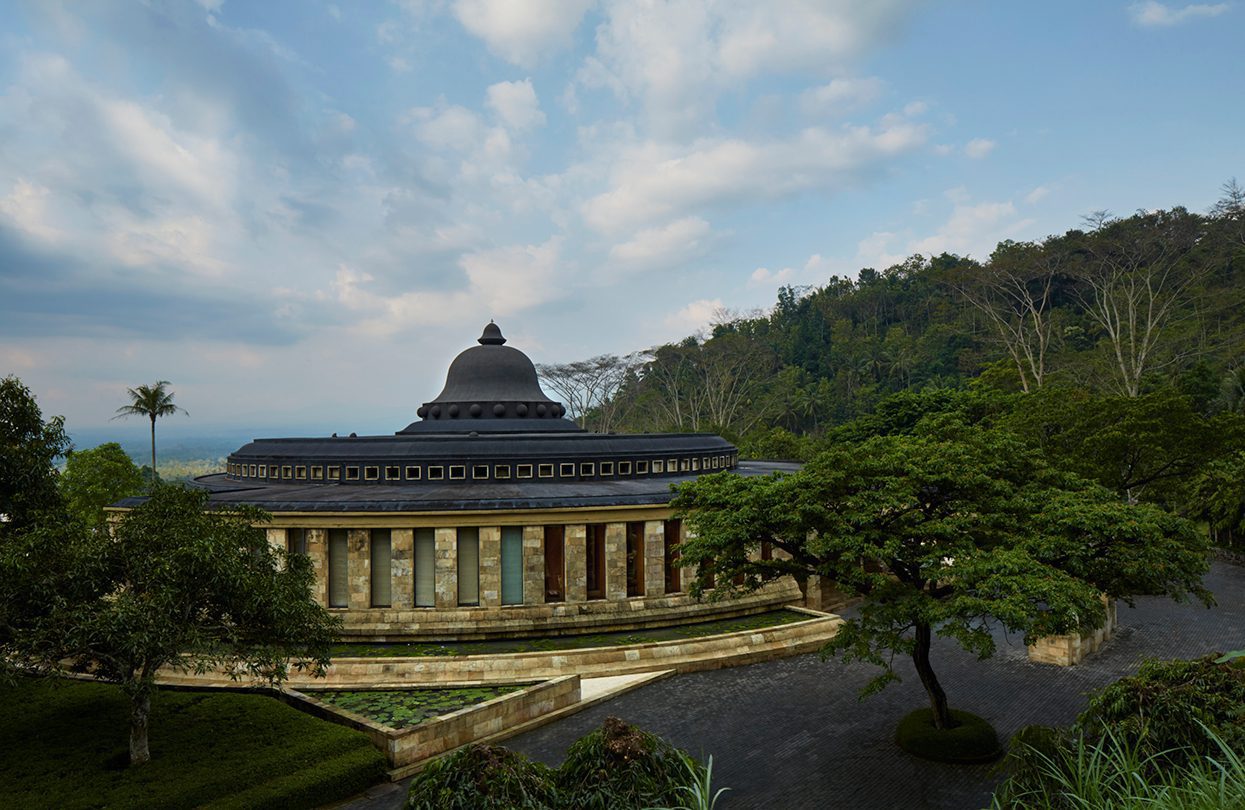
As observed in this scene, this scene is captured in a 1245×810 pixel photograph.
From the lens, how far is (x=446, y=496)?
29875 millimetres

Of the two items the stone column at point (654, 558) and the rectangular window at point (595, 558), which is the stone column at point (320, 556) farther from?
the stone column at point (654, 558)

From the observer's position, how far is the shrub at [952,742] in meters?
17.5

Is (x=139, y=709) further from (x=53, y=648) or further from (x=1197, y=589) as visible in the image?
(x=1197, y=589)

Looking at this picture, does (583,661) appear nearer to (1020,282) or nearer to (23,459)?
(23,459)

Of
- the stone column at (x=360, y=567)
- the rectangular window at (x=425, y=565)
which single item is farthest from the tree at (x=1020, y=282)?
the stone column at (x=360, y=567)

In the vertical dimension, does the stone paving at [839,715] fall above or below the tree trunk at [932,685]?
below

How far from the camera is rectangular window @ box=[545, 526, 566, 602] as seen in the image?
2873 cm

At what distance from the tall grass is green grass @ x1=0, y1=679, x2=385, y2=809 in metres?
13.4

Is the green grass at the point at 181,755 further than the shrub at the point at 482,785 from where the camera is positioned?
Yes

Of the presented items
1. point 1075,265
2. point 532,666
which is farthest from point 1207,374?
point 532,666

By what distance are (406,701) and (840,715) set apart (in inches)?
477

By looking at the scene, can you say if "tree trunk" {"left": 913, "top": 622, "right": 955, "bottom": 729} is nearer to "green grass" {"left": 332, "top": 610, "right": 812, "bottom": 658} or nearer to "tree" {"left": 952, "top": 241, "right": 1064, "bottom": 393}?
"green grass" {"left": 332, "top": 610, "right": 812, "bottom": 658}

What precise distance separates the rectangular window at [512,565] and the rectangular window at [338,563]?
6011 millimetres

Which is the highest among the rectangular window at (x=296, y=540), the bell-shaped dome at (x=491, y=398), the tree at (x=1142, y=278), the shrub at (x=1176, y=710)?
the tree at (x=1142, y=278)
